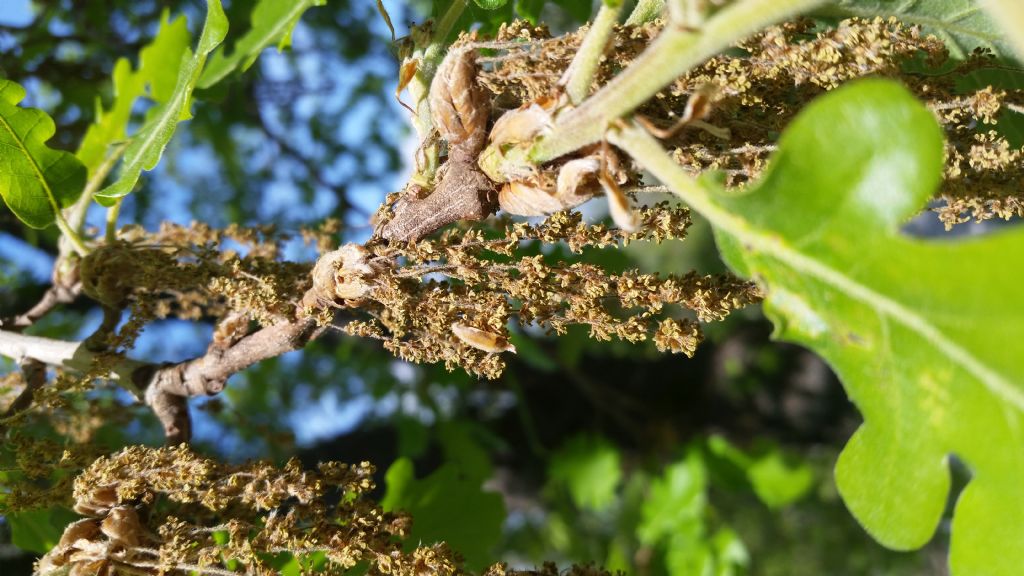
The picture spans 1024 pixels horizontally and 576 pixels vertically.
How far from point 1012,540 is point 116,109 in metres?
2.07

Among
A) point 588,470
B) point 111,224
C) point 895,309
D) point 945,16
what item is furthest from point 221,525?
point 588,470

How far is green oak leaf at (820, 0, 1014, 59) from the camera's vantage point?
157 cm

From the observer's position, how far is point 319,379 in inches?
227

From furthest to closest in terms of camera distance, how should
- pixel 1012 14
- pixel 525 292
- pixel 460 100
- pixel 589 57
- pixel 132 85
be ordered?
pixel 132 85
pixel 525 292
pixel 460 100
pixel 589 57
pixel 1012 14

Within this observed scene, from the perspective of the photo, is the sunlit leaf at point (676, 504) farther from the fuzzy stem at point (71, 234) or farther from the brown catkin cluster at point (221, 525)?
the fuzzy stem at point (71, 234)

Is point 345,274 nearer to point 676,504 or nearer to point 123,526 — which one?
point 123,526

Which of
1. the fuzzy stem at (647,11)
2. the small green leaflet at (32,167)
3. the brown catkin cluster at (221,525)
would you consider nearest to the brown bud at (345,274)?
the brown catkin cluster at (221,525)

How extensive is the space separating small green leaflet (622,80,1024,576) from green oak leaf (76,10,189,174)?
149 cm

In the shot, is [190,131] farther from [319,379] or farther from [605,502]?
[605,502]

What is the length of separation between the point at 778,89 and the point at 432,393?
3.69 meters

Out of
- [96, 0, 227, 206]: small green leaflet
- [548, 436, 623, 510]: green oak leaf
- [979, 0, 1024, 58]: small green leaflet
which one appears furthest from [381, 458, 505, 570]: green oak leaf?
[548, 436, 623, 510]: green oak leaf

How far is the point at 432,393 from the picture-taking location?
483cm

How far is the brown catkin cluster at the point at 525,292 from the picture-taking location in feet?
4.58

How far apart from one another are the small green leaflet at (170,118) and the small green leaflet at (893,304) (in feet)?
3.08
